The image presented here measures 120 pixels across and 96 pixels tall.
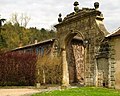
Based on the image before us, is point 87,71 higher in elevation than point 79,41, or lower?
lower

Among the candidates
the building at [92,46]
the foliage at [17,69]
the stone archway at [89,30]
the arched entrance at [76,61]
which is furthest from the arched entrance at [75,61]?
the foliage at [17,69]

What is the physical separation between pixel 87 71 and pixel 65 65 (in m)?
4.48

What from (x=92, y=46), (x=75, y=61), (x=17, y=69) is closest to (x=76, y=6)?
(x=92, y=46)

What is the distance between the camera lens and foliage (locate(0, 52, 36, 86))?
26141 millimetres

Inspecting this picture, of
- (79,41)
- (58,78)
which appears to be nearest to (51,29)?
(79,41)

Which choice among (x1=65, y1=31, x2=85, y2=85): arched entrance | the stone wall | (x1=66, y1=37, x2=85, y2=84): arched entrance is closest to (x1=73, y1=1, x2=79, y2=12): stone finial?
the stone wall

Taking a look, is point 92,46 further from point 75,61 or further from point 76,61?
point 76,61

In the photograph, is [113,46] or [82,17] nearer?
[113,46]

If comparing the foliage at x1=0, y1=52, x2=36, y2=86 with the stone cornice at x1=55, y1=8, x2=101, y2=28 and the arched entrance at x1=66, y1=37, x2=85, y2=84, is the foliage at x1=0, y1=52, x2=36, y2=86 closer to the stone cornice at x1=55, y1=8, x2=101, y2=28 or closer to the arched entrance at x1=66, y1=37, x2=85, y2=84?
the stone cornice at x1=55, y1=8, x2=101, y2=28

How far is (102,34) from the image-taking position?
22.5 meters

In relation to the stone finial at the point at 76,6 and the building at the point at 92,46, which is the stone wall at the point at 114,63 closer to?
the building at the point at 92,46

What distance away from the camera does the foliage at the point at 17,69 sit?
26.1 m

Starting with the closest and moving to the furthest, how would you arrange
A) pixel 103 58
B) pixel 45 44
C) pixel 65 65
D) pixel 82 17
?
pixel 103 58
pixel 82 17
pixel 65 65
pixel 45 44

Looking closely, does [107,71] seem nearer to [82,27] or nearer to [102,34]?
[102,34]
